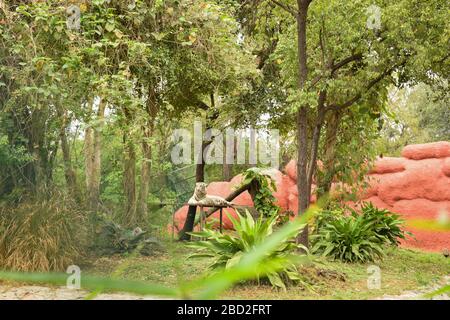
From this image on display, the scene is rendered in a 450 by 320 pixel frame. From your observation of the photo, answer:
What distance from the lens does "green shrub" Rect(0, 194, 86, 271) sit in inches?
256

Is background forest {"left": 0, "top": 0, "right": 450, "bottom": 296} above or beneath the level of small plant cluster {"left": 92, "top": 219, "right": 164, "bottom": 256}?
above

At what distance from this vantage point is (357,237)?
871 cm

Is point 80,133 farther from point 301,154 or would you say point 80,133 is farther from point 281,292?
point 281,292

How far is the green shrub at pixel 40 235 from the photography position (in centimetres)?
651

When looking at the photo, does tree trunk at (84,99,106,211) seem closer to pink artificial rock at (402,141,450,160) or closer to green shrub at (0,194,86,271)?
green shrub at (0,194,86,271)

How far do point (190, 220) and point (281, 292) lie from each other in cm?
575

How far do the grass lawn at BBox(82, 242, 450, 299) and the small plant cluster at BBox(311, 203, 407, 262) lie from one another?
0.24 meters

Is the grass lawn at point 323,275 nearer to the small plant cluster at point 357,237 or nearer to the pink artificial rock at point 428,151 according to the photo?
the small plant cluster at point 357,237

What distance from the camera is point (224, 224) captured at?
49.9 feet

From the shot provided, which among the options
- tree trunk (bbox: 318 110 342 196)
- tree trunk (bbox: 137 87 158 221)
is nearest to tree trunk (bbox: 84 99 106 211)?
tree trunk (bbox: 137 87 158 221)

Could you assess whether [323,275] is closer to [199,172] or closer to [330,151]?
[330,151]

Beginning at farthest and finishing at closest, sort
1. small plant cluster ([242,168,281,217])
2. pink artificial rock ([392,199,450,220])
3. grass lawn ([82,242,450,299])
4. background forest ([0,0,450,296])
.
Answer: pink artificial rock ([392,199,450,220]), small plant cluster ([242,168,281,217]), background forest ([0,0,450,296]), grass lawn ([82,242,450,299])

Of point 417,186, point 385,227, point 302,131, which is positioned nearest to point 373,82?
point 302,131
